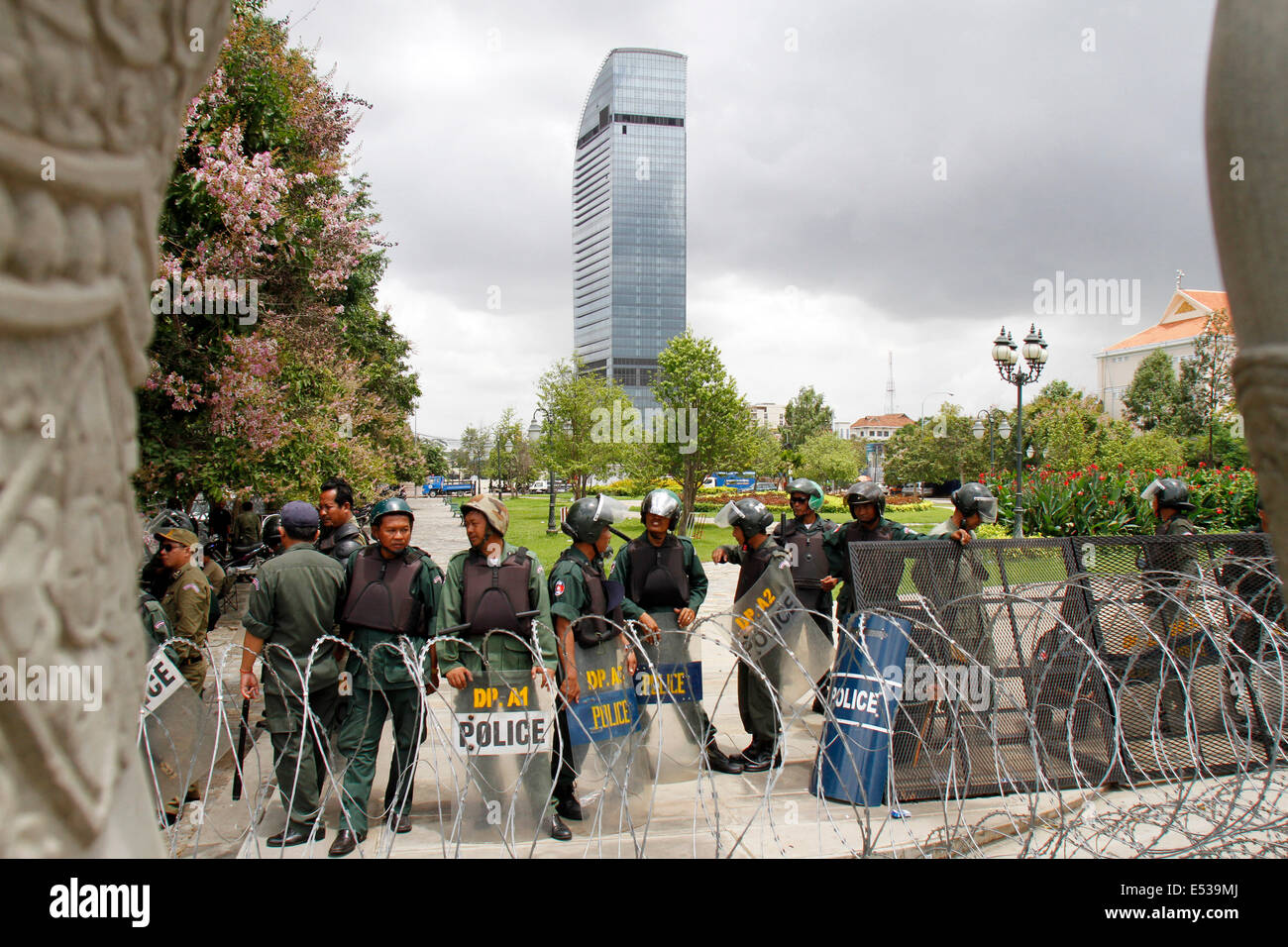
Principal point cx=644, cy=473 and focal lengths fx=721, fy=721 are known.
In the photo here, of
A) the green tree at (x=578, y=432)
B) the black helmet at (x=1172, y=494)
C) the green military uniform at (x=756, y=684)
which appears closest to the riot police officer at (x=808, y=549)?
the green military uniform at (x=756, y=684)

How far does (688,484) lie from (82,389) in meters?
26.0

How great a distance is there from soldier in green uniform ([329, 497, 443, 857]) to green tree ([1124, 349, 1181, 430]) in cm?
5228

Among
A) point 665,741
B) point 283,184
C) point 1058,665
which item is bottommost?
point 665,741

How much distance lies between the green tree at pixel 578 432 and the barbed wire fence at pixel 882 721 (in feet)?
77.2

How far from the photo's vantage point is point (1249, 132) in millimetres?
906

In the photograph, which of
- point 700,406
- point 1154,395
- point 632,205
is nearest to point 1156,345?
point 1154,395

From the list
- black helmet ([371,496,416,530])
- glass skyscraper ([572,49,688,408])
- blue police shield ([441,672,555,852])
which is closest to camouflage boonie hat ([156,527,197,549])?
black helmet ([371,496,416,530])

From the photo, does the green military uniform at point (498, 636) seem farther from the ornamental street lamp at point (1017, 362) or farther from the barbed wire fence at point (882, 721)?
the ornamental street lamp at point (1017, 362)

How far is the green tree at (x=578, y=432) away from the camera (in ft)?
95.4

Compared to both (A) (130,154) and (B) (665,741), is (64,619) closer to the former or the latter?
(A) (130,154)

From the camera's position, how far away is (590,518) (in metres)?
5.09

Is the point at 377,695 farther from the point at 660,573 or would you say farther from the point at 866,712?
the point at 866,712

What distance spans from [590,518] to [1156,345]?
264ft
